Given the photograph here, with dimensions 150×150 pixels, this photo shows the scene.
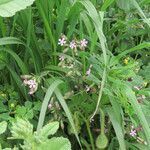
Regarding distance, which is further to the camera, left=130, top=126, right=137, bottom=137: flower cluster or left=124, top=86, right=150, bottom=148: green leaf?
left=130, top=126, right=137, bottom=137: flower cluster

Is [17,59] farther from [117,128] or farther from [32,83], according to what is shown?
[117,128]

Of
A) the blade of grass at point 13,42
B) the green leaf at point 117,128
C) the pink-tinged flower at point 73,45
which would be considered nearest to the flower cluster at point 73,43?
the pink-tinged flower at point 73,45

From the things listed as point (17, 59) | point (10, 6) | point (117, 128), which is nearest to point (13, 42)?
point (17, 59)

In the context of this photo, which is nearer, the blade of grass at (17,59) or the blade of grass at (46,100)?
the blade of grass at (46,100)

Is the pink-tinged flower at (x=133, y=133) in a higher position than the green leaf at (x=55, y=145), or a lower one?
lower

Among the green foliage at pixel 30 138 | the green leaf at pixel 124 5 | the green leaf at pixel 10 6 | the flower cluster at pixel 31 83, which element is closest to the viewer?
the green foliage at pixel 30 138

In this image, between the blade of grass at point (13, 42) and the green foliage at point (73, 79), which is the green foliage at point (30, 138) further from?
the blade of grass at point (13, 42)

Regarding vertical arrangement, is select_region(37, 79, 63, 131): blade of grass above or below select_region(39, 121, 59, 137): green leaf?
below

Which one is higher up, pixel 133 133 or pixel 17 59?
pixel 17 59

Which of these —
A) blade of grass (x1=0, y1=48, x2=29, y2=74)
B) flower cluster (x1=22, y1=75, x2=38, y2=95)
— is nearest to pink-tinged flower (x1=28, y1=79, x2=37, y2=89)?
flower cluster (x1=22, y1=75, x2=38, y2=95)

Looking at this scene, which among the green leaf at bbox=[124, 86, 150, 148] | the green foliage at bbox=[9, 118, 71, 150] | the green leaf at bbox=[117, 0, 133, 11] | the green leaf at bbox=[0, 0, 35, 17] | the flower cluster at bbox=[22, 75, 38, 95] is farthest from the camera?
the green leaf at bbox=[117, 0, 133, 11]

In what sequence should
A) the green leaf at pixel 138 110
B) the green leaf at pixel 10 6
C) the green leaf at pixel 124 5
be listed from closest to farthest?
the green leaf at pixel 10 6, the green leaf at pixel 138 110, the green leaf at pixel 124 5

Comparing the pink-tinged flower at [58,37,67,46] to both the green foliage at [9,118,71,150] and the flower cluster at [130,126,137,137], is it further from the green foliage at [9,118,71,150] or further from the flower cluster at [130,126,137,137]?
the green foliage at [9,118,71,150]

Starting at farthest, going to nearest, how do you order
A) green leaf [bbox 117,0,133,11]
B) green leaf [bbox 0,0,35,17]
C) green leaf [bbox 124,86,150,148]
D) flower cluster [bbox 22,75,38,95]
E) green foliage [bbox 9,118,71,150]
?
green leaf [bbox 117,0,133,11] < flower cluster [bbox 22,75,38,95] < green leaf [bbox 124,86,150,148] < green leaf [bbox 0,0,35,17] < green foliage [bbox 9,118,71,150]
